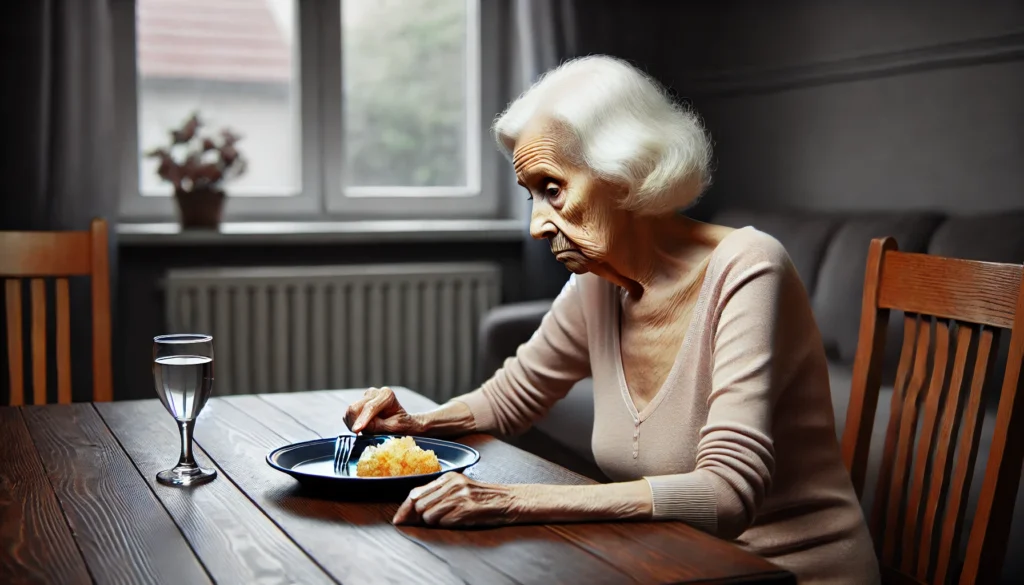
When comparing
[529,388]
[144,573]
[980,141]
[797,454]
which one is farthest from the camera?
[980,141]

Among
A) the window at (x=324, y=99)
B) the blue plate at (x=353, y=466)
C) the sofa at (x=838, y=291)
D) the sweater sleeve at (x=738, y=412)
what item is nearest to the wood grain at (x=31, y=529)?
the blue plate at (x=353, y=466)

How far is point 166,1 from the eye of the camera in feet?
11.6

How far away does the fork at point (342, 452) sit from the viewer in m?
1.25

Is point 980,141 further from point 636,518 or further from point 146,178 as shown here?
point 146,178

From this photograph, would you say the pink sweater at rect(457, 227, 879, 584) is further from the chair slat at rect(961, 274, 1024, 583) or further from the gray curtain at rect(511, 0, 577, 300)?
the gray curtain at rect(511, 0, 577, 300)

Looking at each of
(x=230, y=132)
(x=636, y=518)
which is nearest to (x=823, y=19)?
(x=230, y=132)

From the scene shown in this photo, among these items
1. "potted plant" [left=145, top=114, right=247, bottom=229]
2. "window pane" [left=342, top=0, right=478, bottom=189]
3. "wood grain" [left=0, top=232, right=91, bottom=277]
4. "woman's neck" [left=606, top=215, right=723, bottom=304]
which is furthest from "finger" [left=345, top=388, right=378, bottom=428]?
"window pane" [left=342, top=0, right=478, bottom=189]

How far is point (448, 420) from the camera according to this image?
147 cm

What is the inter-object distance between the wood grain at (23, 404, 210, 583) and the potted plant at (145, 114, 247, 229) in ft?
6.04

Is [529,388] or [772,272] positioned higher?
[772,272]

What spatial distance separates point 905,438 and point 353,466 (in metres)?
0.72

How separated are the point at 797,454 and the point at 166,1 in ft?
9.39

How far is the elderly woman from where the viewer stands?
128 centimetres

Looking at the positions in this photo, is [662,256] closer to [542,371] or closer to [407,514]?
[542,371]
